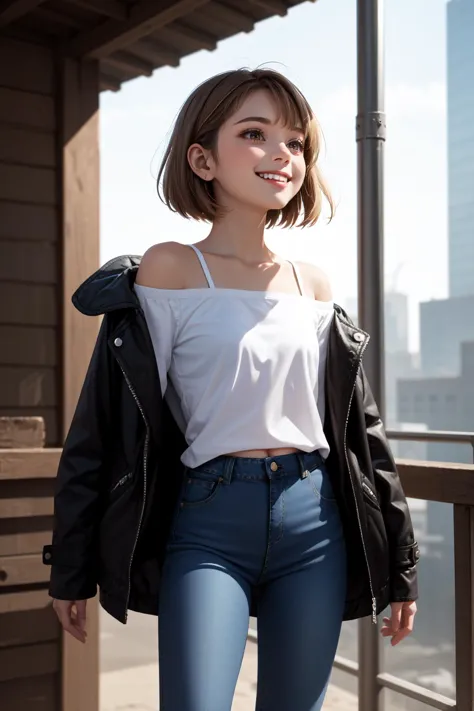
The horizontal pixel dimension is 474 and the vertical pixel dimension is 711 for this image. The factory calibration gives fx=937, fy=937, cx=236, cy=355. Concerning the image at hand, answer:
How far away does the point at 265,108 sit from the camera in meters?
1.70

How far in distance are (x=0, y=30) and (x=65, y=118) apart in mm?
411

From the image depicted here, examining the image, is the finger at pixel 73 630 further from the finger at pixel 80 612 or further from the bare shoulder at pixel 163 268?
the bare shoulder at pixel 163 268

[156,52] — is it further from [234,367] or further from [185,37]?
[234,367]

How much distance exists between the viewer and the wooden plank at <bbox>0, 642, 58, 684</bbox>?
3184 mm

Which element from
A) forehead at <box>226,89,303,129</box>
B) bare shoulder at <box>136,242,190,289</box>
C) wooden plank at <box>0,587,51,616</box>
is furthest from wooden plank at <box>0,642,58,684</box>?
forehead at <box>226,89,303,129</box>

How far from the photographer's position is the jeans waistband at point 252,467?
61.4 inches

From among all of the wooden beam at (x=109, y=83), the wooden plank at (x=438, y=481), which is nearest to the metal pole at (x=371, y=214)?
the wooden plank at (x=438, y=481)

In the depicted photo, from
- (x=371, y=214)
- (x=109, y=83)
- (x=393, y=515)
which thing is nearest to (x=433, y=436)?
(x=371, y=214)

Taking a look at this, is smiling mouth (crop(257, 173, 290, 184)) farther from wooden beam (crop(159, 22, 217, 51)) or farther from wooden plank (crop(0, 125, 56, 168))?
wooden plank (crop(0, 125, 56, 168))

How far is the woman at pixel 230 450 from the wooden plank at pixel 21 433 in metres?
1.40

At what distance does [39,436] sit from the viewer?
311cm

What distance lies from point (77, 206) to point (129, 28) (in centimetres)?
74

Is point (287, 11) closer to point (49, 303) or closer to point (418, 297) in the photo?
point (49, 303)

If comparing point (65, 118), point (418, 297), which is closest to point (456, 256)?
point (418, 297)
